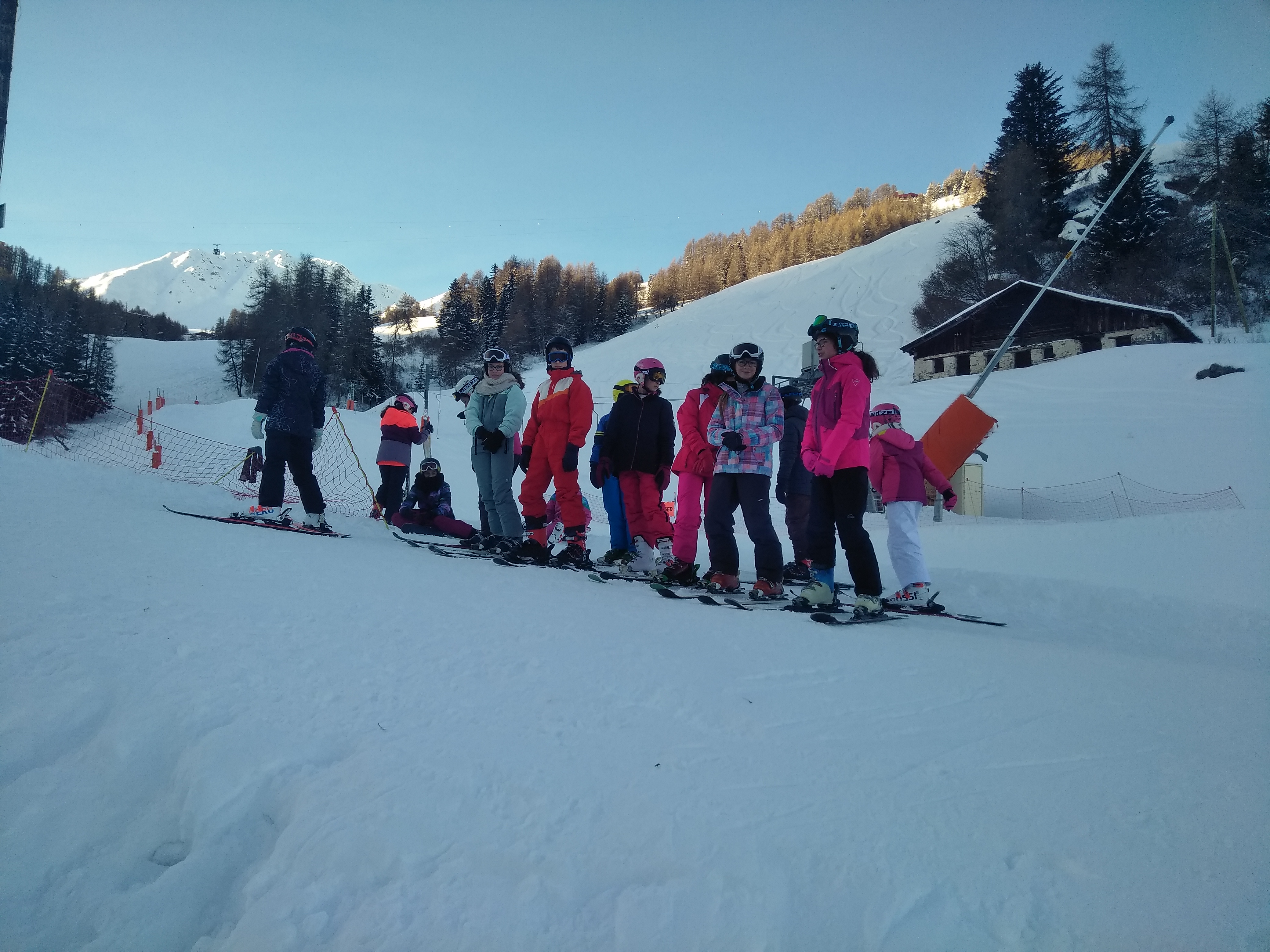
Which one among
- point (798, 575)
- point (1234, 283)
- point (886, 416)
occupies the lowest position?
point (798, 575)

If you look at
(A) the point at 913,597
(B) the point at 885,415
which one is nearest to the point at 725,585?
(A) the point at 913,597

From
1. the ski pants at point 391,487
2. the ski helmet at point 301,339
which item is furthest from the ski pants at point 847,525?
the ski pants at point 391,487

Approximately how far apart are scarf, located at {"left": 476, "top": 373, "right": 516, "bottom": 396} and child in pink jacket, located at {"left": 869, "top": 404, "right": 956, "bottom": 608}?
300 centimetres

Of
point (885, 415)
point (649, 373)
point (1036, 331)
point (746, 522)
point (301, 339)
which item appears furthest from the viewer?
point (1036, 331)

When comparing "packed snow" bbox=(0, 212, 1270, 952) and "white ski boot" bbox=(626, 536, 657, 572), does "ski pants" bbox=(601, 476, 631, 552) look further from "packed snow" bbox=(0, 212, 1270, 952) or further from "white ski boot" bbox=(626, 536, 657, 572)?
"packed snow" bbox=(0, 212, 1270, 952)

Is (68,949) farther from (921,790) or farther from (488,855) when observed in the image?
(921,790)

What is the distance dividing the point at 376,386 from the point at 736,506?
152ft

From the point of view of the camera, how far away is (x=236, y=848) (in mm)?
1353

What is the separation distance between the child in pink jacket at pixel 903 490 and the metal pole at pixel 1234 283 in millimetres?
26184

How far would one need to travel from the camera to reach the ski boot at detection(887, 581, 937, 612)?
13.6 ft

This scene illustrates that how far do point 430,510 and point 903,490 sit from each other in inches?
206

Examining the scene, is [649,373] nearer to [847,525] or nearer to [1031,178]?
[847,525]

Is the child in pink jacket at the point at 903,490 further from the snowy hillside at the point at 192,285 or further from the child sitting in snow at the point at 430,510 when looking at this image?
the snowy hillside at the point at 192,285

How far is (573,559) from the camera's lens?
497 cm
